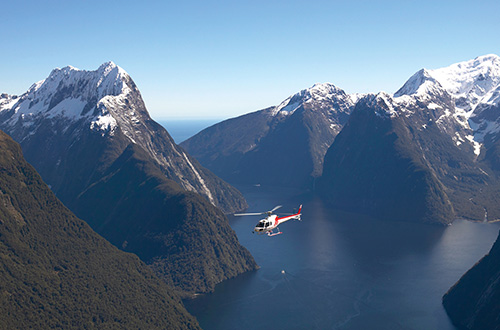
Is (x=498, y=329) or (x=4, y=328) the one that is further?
(x=498, y=329)

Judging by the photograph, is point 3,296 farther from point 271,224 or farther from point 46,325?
point 271,224

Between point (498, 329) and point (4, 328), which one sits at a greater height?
point (4, 328)

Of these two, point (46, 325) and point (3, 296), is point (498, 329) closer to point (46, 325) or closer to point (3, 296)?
point (46, 325)

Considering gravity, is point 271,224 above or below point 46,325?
above

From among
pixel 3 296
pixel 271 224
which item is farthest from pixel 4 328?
pixel 271 224

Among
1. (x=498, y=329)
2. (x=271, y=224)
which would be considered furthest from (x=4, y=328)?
(x=498, y=329)

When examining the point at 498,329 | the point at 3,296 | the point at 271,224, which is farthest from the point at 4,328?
the point at 498,329

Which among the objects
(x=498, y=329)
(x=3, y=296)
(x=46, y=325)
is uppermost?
(x=3, y=296)
